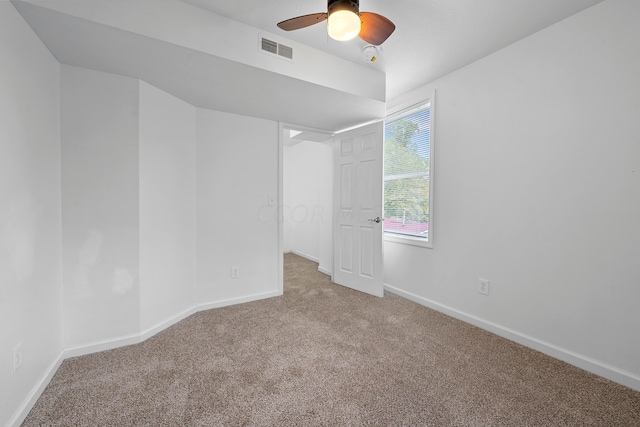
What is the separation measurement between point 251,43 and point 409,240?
2483 mm

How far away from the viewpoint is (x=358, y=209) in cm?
335

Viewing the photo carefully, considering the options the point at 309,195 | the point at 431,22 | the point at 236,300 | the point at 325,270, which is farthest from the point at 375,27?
the point at 309,195

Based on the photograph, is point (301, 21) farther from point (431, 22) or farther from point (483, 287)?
point (483, 287)

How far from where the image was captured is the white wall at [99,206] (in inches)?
74.1

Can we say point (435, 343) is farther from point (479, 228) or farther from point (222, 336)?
point (222, 336)

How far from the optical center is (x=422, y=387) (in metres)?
1.58

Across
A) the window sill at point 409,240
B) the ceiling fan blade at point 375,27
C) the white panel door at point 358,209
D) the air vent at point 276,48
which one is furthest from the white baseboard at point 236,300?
the ceiling fan blade at point 375,27

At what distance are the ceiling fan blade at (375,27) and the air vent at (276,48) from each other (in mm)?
673

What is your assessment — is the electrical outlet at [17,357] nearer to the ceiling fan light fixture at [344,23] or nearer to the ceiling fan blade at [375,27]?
the ceiling fan light fixture at [344,23]

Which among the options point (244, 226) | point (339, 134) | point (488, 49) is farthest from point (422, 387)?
point (339, 134)

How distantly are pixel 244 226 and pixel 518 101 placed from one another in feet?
9.22

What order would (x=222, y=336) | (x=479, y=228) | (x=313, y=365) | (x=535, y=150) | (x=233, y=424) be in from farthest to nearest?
(x=479, y=228) → (x=222, y=336) → (x=535, y=150) → (x=313, y=365) → (x=233, y=424)

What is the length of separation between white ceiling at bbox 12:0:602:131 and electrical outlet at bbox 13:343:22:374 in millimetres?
1735

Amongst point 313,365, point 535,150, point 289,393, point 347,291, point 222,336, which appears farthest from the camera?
point 347,291
